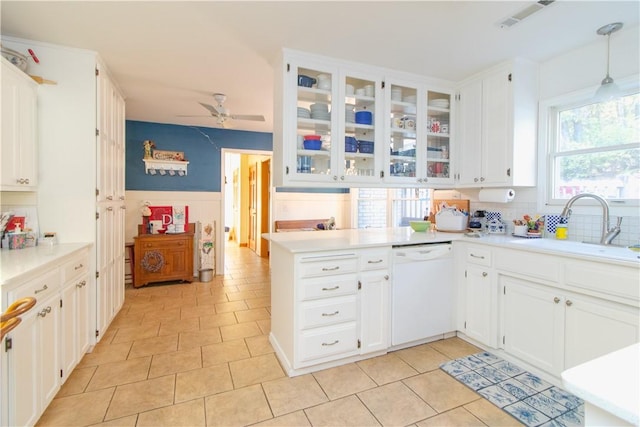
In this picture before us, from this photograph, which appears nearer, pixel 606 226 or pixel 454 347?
pixel 606 226

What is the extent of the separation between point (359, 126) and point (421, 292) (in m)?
1.59

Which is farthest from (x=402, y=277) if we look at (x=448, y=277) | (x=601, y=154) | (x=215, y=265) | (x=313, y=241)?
(x=215, y=265)

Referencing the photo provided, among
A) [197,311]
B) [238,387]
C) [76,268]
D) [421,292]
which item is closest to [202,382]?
[238,387]

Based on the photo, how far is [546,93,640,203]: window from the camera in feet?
7.49

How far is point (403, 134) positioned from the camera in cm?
310

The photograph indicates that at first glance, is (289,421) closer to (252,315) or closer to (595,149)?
(252,315)

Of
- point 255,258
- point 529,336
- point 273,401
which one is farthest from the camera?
point 255,258

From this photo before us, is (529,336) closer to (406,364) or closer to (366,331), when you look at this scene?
(406,364)

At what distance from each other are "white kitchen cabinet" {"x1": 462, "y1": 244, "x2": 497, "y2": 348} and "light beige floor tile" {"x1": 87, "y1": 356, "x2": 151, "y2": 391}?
2.66 m

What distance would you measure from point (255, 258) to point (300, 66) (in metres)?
4.71

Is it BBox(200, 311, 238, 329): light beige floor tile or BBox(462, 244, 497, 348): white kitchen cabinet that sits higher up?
BBox(462, 244, 497, 348): white kitchen cabinet

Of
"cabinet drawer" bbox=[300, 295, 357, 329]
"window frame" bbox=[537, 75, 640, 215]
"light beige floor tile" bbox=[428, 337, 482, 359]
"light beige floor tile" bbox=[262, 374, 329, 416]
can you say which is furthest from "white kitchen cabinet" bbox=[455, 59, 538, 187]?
"light beige floor tile" bbox=[262, 374, 329, 416]

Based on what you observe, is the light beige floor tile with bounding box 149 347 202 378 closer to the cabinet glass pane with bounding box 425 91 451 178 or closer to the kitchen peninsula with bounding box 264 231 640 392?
the kitchen peninsula with bounding box 264 231 640 392

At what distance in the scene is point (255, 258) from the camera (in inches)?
256
